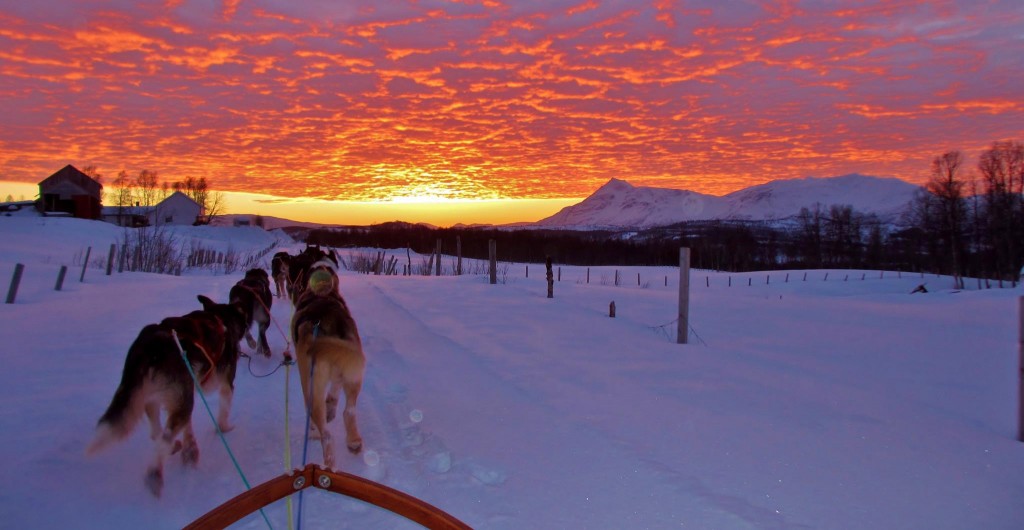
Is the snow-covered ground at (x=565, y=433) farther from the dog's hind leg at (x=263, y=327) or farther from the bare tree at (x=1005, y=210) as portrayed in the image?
the bare tree at (x=1005, y=210)

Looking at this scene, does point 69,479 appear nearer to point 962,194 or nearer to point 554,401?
point 554,401

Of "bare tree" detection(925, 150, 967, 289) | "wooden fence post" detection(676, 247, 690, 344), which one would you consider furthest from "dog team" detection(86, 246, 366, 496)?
"bare tree" detection(925, 150, 967, 289)

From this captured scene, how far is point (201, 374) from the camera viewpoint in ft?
13.6

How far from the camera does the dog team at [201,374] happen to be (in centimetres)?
353

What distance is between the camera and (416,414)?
5.63 m

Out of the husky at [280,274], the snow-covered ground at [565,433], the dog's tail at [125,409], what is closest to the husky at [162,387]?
the dog's tail at [125,409]

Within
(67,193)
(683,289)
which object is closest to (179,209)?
(67,193)

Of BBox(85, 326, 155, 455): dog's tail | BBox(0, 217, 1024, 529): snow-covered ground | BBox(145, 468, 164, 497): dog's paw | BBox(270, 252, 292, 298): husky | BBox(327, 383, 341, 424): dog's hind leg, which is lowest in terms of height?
BBox(0, 217, 1024, 529): snow-covered ground

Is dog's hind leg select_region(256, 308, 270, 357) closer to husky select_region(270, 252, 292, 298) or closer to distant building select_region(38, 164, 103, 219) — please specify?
husky select_region(270, 252, 292, 298)

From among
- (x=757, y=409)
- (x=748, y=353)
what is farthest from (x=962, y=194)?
(x=757, y=409)

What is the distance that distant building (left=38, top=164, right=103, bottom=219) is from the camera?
6631 cm

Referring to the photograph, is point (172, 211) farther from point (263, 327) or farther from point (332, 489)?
point (332, 489)

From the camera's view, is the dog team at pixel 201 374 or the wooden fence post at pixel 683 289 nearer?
the dog team at pixel 201 374

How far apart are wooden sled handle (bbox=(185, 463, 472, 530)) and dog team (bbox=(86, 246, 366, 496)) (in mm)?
1880
